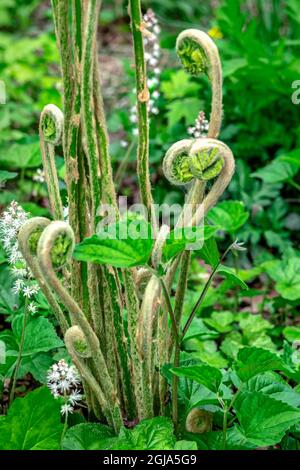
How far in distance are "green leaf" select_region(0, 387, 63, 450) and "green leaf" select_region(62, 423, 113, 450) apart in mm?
27

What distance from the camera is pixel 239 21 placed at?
3080mm

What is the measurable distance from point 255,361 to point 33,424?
1.46 ft

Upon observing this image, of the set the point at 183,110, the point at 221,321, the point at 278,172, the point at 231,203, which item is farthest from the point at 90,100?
the point at 183,110

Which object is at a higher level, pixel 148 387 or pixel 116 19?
pixel 116 19

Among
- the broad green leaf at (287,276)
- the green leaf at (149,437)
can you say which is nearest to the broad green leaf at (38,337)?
the green leaf at (149,437)

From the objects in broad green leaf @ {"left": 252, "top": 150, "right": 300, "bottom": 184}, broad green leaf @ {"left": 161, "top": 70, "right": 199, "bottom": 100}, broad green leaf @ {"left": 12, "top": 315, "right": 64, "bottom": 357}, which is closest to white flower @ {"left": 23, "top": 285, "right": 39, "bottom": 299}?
broad green leaf @ {"left": 12, "top": 315, "right": 64, "bottom": 357}

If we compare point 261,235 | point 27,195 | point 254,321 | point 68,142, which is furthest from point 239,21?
point 68,142

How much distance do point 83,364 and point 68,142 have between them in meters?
0.44

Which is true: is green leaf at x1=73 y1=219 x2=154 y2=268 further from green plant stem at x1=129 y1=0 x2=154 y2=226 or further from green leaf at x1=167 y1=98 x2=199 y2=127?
green leaf at x1=167 y1=98 x2=199 y2=127

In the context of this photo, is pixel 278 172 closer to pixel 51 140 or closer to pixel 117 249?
pixel 51 140

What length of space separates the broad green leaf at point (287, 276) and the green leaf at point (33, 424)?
97 centimetres

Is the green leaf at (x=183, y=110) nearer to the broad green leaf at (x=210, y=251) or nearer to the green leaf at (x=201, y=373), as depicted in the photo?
the broad green leaf at (x=210, y=251)

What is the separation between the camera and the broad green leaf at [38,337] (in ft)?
5.24

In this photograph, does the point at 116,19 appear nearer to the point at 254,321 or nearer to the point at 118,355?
the point at 254,321
